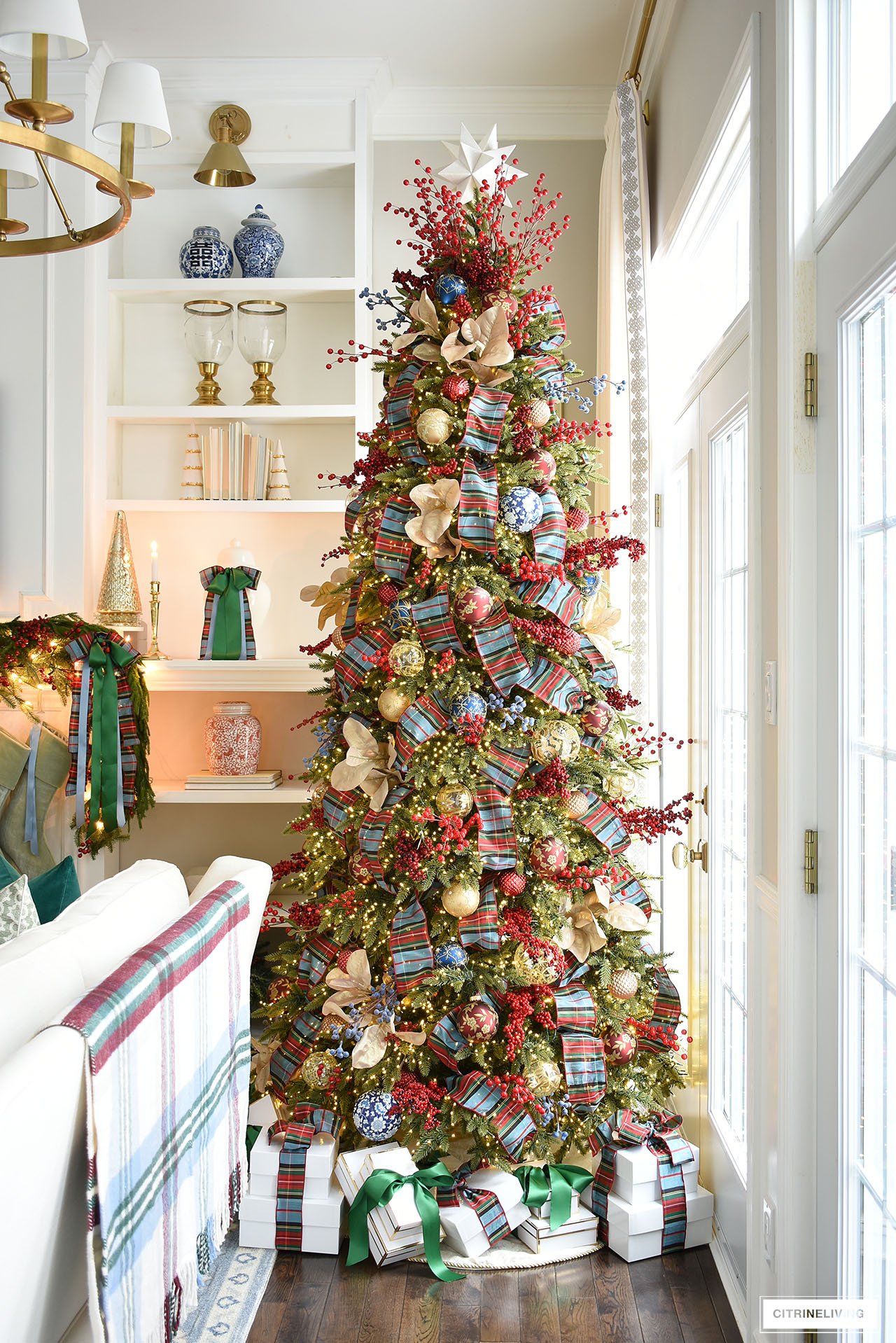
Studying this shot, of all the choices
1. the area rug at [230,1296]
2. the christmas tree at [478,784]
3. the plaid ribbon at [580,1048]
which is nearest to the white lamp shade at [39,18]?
the christmas tree at [478,784]

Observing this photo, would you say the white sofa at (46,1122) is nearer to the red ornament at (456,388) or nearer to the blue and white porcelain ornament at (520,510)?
the blue and white porcelain ornament at (520,510)

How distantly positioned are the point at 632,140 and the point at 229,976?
260cm

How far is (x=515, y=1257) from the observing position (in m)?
2.24

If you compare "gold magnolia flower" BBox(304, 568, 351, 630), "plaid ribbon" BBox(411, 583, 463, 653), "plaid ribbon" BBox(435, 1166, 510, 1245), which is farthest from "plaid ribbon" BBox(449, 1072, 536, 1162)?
"gold magnolia flower" BBox(304, 568, 351, 630)

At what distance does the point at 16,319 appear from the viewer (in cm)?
345

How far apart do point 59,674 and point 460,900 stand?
178 centimetres

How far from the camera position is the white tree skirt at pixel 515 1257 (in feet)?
7.24

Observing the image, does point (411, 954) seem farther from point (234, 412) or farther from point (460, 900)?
point (234, 412)

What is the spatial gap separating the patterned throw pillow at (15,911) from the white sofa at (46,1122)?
0.37 ft

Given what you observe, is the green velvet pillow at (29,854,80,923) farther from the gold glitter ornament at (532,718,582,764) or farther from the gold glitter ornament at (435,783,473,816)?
the gold glitter ornament at (532,718,582,764)

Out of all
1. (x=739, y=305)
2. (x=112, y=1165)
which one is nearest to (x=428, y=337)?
(x=739, y=305)

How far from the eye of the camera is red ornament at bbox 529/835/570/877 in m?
2.28

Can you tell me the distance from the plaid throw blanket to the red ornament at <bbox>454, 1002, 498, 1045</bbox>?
1.57ft

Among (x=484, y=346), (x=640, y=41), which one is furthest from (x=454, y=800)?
(x=640, y=41)
